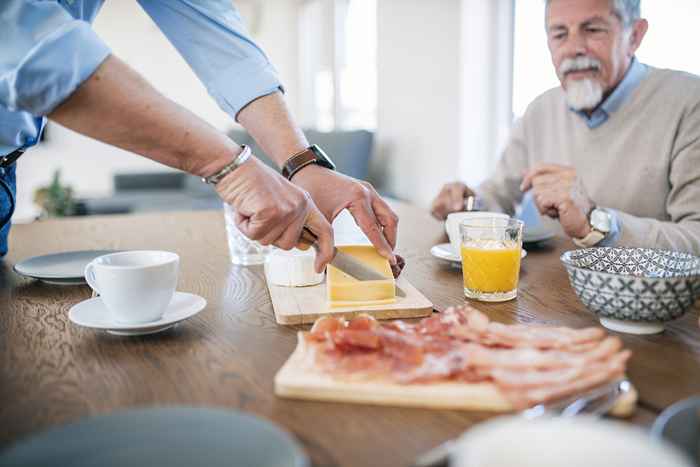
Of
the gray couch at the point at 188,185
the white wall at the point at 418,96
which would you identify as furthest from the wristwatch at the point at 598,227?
the gray couch at the point at 188,185

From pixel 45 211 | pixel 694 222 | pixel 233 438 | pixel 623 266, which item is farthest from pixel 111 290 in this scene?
pixel 45 211

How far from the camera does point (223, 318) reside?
3.54 ft

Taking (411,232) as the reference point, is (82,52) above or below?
above

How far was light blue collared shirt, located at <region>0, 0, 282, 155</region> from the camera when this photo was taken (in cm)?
94

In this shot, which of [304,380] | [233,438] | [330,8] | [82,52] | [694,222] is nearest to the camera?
[233,438]

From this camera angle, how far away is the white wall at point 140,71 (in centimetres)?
661

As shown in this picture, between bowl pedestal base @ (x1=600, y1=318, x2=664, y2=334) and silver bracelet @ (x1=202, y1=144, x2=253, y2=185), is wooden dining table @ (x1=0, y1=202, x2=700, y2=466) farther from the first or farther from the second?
silver bracelet @ (x1=202, y1=144, x2=253, y2=185)

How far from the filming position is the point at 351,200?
1.38 meters

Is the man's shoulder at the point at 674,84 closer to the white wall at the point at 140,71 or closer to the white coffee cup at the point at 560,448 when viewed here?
the white coffee cup at the point at 560,448

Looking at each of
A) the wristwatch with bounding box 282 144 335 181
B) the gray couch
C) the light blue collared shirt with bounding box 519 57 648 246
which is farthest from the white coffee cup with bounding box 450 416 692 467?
the gray couch

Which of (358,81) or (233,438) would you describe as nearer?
(233,438)

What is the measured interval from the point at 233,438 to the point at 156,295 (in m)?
0.45

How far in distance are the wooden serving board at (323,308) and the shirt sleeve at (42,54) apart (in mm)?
463

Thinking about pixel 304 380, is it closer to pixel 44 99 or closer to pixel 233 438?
pixel 233 438
